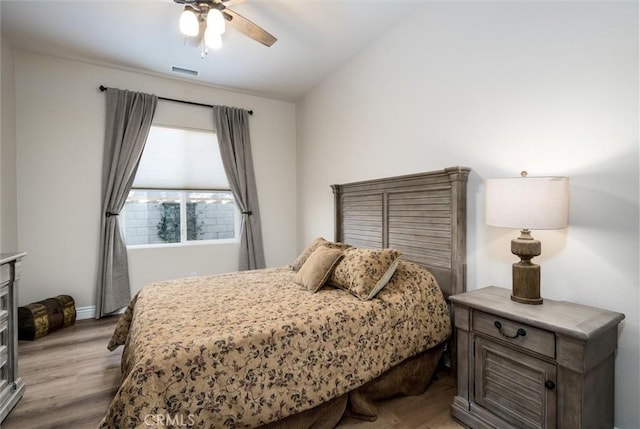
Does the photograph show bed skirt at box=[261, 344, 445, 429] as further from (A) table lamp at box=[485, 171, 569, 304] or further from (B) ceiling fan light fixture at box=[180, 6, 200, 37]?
(B) ceiling fan light fixture at box=[180, 6, 200, 37]

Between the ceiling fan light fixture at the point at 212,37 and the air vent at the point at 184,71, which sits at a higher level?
the air vent at the point at 184,71

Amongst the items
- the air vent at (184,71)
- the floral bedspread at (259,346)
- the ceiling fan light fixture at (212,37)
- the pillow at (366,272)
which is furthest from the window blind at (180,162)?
the pillow at (366,272)

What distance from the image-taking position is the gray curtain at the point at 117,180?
3.46 meters

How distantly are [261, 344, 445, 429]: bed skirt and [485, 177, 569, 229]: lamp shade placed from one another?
111 centimetres

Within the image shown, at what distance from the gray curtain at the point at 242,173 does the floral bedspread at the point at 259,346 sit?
191cm

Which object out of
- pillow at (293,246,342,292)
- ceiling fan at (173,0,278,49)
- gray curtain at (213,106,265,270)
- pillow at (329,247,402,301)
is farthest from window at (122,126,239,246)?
pillow at (329,247,402,301)

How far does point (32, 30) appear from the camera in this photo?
283 centimetres

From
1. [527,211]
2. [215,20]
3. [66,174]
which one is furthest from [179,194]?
[527,211]

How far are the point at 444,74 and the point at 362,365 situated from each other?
225 cm

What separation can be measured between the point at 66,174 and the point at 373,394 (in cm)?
390

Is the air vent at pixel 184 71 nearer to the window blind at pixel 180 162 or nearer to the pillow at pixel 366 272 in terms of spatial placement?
the window blind at pixel 180 162

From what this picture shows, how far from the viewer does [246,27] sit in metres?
2.32

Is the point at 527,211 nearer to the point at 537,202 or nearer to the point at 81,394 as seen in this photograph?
the point at 537,202

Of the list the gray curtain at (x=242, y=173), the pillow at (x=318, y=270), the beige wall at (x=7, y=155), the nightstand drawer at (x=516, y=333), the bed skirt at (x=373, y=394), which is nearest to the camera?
the nightstand drawer at (x=516, y=333)
